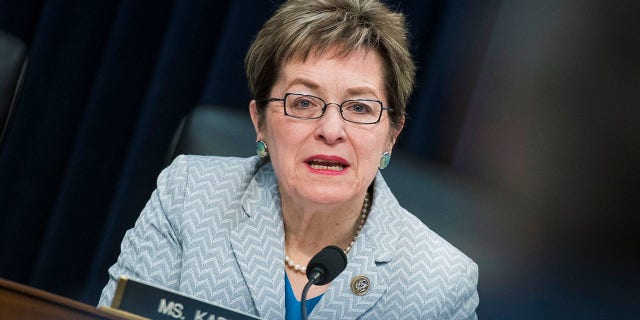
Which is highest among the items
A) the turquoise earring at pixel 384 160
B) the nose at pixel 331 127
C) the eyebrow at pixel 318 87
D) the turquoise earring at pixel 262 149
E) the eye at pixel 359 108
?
the eyebrow at pixel 318 87

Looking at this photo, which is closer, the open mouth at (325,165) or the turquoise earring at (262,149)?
the open mouth at (325,165)

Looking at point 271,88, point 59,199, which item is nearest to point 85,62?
point 59,199

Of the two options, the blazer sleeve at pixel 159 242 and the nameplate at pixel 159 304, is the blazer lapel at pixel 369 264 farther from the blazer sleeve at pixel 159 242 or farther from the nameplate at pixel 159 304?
the nameplate at pixel 159 304

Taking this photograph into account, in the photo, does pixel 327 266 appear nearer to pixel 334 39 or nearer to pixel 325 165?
pixel 325 165

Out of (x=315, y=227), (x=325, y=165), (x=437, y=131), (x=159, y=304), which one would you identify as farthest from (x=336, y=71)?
(x=437, y=131)

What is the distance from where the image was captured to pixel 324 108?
59.3 inches

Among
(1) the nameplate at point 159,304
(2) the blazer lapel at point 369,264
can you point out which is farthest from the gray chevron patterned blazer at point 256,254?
(1) the nameplate at point 159,304

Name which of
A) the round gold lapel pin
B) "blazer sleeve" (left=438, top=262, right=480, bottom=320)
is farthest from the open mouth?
"blazer sleeve" (left=438, top=262, right=480, bottom=320)

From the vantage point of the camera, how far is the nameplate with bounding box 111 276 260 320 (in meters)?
1.08

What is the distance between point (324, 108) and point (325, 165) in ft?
0.34

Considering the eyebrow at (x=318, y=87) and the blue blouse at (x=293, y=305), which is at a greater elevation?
the eyebrow at (x=318, y=87)

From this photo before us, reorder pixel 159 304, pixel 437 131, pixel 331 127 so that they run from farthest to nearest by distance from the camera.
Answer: pixel 437 131 → pixel 331 127 → pixel 159 304

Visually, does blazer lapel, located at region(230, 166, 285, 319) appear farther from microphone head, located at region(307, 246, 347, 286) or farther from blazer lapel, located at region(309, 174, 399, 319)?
microphone head, located at region(307, 246, 347, 286)

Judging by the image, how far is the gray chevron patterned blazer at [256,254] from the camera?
1.51 meters
